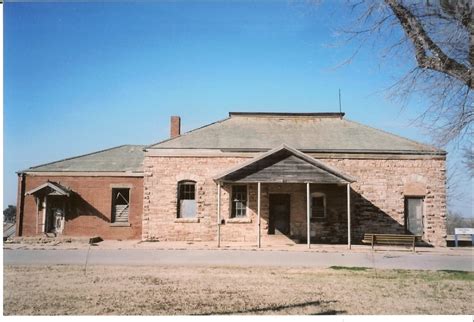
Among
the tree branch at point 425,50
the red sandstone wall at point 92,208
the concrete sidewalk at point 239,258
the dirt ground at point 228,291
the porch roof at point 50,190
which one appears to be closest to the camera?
the tree branch at point 425,50

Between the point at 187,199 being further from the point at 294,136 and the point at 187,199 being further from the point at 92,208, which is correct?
the point at 294,136

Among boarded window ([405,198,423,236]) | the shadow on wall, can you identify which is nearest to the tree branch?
boarded window ([405,198,423,236])

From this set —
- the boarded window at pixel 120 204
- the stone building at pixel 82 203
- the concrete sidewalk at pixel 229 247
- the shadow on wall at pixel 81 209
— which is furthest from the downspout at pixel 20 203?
the boarded window at pixel 120 204

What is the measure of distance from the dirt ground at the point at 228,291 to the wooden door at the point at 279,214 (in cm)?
775

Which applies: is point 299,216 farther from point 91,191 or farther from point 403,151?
point 91,191

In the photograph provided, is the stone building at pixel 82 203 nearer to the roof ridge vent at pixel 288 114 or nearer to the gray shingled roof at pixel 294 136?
the gray shingled roof at pixel 294 136

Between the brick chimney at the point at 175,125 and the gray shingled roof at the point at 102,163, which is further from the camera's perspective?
the brick chimney at the point at 175,125

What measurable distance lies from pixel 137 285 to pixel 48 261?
495 centimetres

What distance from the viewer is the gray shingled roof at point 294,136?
2038 centimetres

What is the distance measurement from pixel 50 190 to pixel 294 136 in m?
12.3

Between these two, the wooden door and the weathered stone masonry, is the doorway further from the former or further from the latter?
the wooden door

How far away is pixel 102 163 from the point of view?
22.4 meters

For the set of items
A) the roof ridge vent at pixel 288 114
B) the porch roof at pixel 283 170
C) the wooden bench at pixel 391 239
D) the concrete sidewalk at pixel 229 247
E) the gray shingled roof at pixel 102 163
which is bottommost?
the concrete sidewalk at pixel 229 247

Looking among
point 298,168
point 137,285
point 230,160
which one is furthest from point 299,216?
point 137,285
